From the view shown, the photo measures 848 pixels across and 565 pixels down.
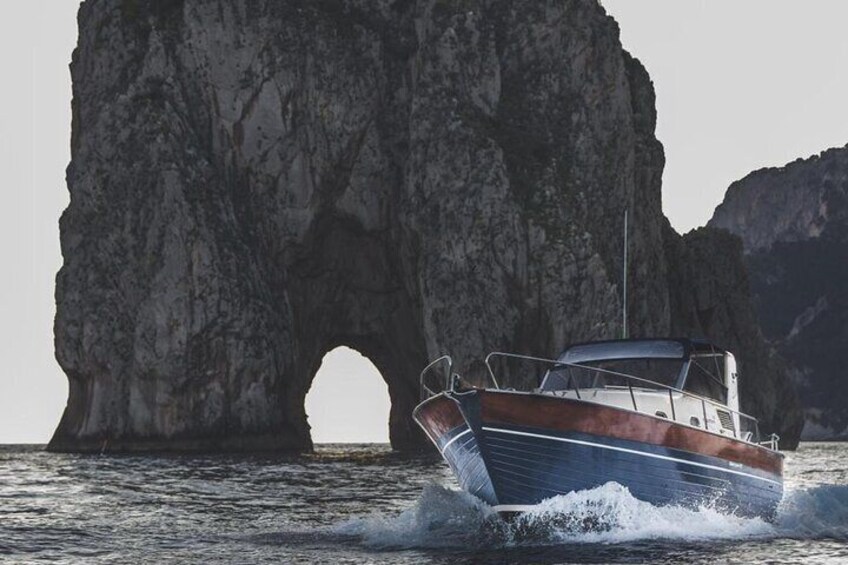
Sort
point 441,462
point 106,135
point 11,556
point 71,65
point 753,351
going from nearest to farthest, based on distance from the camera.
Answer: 1. point 11,556
2. point 441,462
3. point 106,135
4. point 71,65
5. point 753,351

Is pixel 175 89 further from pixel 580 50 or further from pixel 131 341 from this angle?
pixel 580 50

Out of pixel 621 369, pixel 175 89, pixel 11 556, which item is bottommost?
pixel 11 556

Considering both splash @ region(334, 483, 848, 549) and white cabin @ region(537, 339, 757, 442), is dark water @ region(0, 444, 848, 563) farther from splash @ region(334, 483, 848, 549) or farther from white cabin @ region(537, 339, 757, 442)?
white cabin @ region(537, 339, 757, 442)

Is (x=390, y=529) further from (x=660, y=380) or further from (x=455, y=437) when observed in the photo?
(x=660, y=380)

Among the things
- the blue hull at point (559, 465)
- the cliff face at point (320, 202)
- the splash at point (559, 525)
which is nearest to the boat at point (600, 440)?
the blue hull at point (559, 465)

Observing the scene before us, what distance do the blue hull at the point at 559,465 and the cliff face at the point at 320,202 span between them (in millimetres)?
52095

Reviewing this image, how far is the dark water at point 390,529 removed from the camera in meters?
20.1

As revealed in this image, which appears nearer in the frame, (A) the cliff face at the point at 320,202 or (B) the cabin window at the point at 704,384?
(B) the cabin window at the point at 704,384

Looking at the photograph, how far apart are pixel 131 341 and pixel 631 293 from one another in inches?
1330

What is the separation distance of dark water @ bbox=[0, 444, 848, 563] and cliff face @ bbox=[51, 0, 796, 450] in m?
40.7

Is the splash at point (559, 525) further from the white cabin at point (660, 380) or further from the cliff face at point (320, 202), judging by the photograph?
the cliff face at point (320, 202)

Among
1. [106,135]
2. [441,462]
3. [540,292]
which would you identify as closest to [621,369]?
[441,462]

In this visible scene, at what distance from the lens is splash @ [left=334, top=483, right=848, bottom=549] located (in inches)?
860

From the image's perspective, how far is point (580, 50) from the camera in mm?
81500
